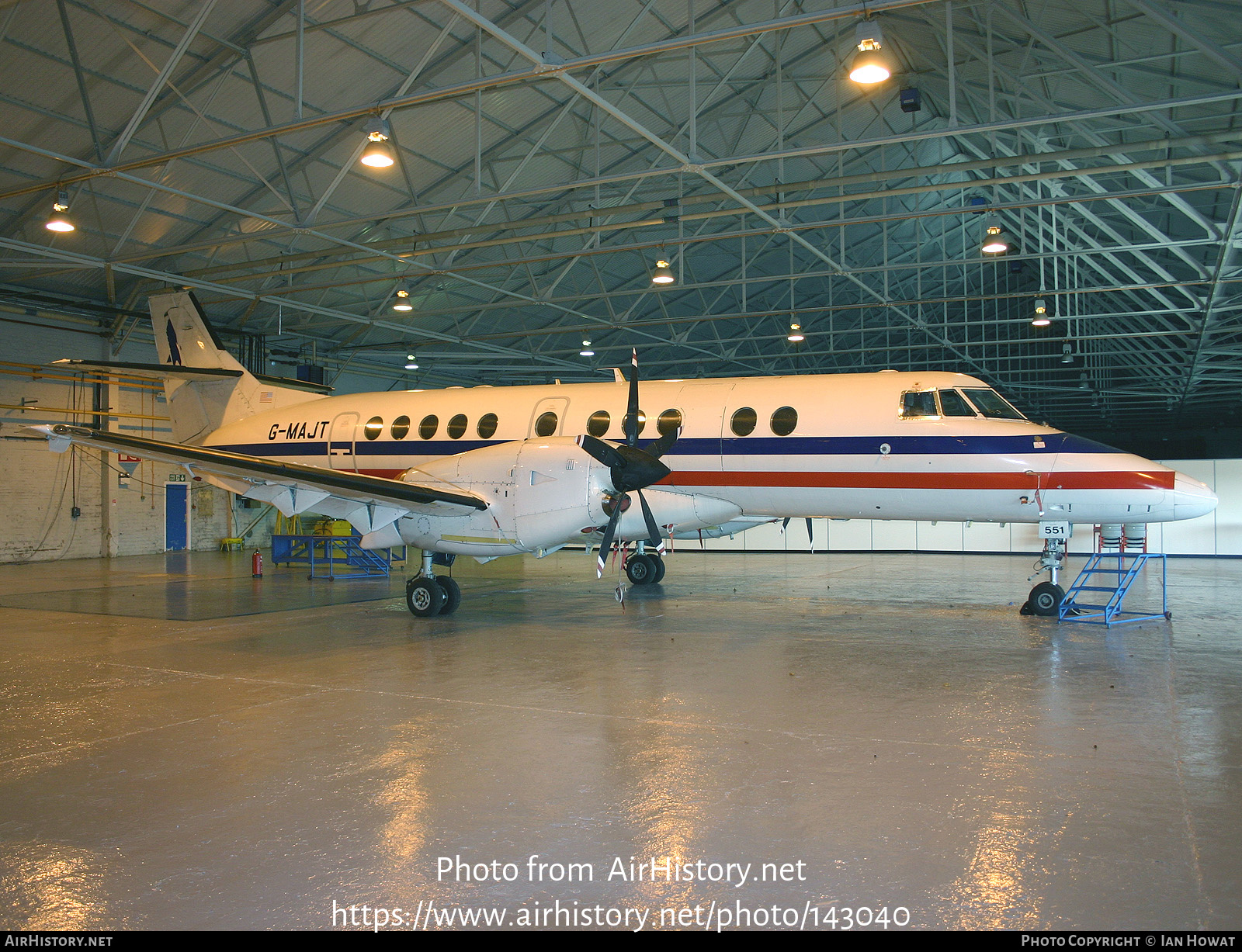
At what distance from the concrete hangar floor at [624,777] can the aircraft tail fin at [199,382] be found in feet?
25.9

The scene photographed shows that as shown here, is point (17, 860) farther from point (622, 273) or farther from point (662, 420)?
point (622, 273)

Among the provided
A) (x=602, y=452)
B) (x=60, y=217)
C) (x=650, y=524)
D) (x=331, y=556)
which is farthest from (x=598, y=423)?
(x=60, y=217)

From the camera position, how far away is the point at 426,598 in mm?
13516

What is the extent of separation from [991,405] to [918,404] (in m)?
1.13

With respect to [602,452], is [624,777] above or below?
below

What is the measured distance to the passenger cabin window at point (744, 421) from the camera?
14.7 m

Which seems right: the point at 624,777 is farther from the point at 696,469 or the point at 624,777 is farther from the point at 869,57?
the point at 696,469

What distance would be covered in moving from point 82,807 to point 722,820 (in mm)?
4091

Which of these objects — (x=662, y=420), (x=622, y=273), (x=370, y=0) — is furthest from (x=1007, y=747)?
(x=622, y=273)

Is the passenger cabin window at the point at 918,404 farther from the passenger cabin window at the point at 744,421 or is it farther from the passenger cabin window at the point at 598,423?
the passenger cabin window at the point at 598,423

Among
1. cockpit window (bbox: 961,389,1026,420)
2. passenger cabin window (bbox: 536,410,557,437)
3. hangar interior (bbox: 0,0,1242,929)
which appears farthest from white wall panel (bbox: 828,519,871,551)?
passenger cabin window (bbox: 536,410,557,437)

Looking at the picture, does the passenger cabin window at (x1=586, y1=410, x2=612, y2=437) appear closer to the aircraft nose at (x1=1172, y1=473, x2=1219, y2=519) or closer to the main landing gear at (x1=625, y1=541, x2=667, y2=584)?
the main landing gear at (x1=625, y1=541, x2=667, y2=584)

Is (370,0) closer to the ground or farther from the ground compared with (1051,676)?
farther from the ground
